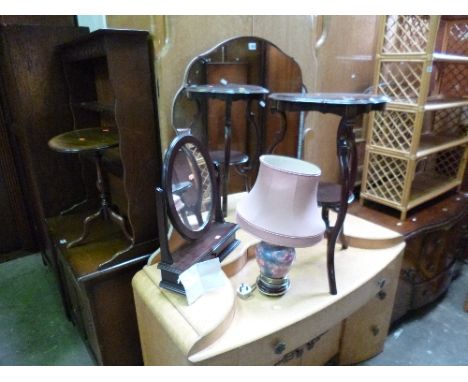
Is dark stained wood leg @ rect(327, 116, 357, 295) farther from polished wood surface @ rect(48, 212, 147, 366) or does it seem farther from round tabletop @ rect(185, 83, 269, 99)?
polished wood surface @ rect(48, 212, 147, 366)

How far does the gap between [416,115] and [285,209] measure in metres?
0.99

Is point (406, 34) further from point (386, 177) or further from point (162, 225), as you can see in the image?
point (162, 225)

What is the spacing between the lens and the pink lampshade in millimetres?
818

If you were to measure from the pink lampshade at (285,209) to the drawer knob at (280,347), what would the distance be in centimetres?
29

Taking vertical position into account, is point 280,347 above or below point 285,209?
below

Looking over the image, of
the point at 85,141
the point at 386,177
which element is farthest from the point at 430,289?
the point at 85,141

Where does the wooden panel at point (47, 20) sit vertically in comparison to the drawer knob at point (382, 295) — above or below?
above

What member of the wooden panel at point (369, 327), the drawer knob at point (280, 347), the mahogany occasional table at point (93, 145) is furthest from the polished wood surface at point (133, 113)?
the wooden panel at point (369, 327)

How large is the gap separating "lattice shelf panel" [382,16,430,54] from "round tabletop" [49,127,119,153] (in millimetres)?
1284

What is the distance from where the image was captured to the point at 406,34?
1439 mm

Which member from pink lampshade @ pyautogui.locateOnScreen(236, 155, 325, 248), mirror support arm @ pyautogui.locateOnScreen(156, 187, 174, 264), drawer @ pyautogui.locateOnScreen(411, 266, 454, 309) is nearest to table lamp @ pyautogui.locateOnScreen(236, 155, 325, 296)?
pink lampshade @ pyautogui.locateOnScreen(236, 155, 325, 248)

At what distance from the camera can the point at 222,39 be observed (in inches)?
45.6

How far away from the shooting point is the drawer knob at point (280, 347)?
905 mm

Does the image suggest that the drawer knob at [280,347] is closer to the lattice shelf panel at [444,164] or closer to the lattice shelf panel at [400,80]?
the lattice shelf panel at [400,80]
